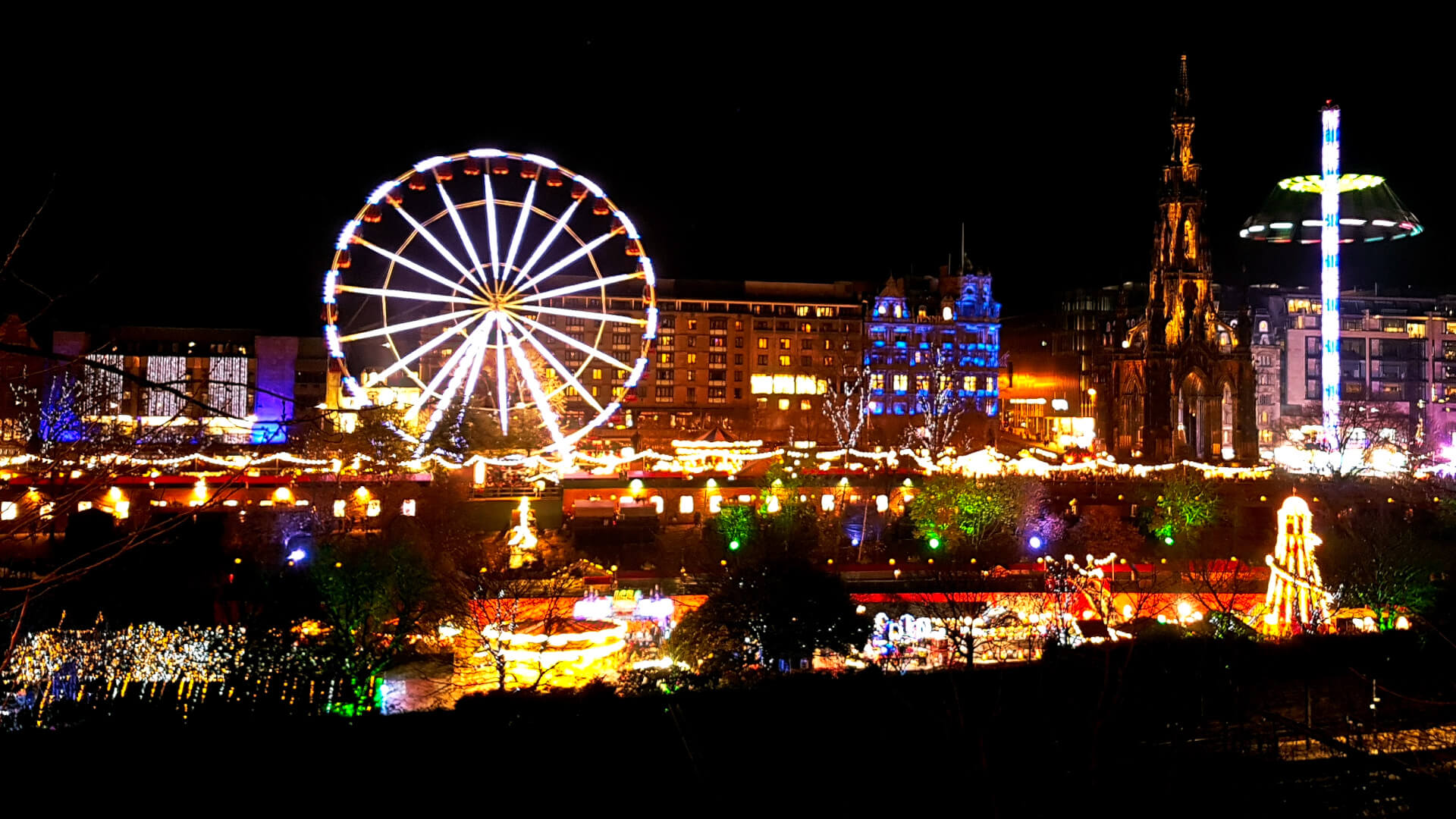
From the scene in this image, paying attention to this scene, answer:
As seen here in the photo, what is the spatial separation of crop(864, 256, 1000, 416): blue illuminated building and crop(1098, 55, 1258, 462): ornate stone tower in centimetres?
1871

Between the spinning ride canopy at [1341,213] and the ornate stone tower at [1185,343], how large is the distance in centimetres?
480

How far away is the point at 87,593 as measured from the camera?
19.4 m

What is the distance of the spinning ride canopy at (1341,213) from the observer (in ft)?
179

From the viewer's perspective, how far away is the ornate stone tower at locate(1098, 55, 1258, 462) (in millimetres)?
55688

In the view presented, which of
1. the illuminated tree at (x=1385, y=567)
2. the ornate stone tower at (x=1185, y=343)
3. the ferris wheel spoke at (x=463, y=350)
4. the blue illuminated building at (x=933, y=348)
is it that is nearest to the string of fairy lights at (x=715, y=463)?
the ferris wheel spoke at (x=463, y=350)

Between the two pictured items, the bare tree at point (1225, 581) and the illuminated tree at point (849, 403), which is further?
the illuminated tree at point (849, 403)

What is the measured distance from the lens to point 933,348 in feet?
246

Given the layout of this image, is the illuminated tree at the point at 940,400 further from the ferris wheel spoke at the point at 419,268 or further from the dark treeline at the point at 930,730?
the dark treeline at the point at 930,730

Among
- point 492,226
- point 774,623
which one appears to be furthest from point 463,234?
point 774,623

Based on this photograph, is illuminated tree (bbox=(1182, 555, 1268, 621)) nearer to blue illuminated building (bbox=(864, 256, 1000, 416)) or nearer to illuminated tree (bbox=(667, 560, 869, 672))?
illuminated tree (bbox=(667, 560, 869, 672))

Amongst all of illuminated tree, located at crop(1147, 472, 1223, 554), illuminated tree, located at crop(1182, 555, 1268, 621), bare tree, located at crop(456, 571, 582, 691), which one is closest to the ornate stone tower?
illuminated tree, located at crop(1147, 472, 1223, 554)

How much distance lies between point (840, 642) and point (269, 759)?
1079cm

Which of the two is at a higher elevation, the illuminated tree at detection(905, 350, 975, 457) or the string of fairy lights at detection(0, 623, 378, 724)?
the illuminated tree at detection(905, 350, 975, 457)

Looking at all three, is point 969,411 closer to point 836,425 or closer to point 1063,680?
point 836,425
